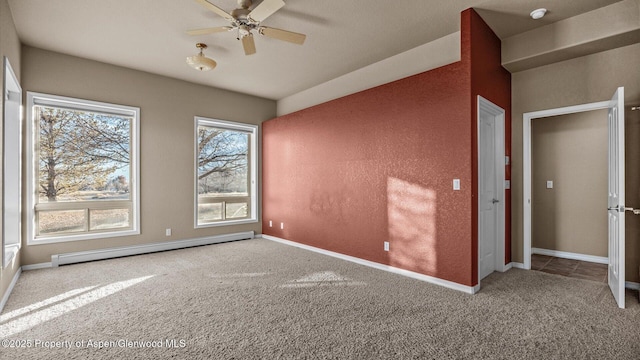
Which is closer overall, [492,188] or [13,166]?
[13,166]

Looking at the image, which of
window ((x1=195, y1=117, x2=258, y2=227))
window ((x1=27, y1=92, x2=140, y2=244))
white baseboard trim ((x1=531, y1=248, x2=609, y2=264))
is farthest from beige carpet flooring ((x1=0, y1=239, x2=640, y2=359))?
window ((x1=195, y1=117, x2=258, y2=227))

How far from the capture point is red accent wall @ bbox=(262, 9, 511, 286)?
3061 millimetres

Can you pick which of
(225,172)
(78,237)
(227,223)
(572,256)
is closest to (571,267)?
(572,256)

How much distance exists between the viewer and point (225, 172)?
5789 millimetres

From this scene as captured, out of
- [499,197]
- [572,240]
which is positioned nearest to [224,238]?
[499,197]

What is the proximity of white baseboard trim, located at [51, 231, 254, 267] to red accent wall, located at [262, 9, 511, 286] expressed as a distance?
137 centimetres

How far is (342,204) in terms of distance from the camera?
4496 millimetres

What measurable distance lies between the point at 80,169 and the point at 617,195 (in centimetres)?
638

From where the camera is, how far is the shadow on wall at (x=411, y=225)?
3.34 meters

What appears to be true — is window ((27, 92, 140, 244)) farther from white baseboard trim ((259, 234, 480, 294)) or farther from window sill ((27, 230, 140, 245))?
white baseboard trim ((259, 234, 480, 294))

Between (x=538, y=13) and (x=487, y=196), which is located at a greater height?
(x=538, y=13)

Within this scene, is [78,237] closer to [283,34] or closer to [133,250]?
[133,250]

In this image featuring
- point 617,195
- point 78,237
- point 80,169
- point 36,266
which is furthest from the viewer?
point 80,169

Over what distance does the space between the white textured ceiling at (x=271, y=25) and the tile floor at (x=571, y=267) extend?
2.93m
